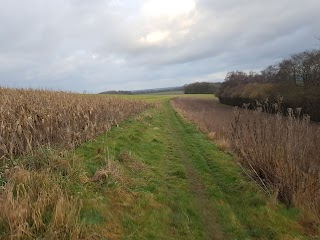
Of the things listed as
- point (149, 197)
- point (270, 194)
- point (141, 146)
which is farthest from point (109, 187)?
point (141, 146)

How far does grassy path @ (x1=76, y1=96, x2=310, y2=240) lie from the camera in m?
6.85

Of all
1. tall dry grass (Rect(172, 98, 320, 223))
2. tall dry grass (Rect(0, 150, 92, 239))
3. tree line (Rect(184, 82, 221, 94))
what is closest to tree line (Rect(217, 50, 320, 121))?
tall dry grass (Rect(172, 98, 320, 223))

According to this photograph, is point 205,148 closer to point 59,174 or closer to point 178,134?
point 178,134

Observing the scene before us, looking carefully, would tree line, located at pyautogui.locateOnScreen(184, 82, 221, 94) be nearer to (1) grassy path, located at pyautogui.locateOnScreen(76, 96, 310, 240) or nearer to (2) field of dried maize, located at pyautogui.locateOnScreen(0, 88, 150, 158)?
(2) field of dried maize, located at pyautogui.locateOnScreen(0, 88, 150, 158)

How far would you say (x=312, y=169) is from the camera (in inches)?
339

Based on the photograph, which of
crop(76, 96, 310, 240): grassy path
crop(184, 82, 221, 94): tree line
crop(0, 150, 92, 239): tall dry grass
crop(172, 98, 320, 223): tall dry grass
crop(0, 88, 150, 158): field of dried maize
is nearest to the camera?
crop(0, 150, 92, 239): tall dry grass

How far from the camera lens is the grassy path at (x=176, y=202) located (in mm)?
6852

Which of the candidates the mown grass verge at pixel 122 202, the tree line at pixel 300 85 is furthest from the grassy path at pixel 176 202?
the tree line at pixel 300 85

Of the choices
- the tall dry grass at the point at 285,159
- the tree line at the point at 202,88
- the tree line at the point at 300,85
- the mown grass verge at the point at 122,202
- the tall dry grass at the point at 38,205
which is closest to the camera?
the tall dry grass at the point at 38,205

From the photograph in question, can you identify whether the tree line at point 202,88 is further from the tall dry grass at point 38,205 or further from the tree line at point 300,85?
the tall dry grass at point 38,205

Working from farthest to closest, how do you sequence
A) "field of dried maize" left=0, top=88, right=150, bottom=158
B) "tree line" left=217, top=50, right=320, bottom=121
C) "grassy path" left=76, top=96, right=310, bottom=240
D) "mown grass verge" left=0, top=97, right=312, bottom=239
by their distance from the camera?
"tree line" left=217, top=50, right=320, bottom=121, "field of dried maize" left=0, top=88, right=150, bottom=158, "grassy path" left=76, top=96, right=310, bottom=240, "mown grass verge" left=0, top=97, right=312, bottom=239

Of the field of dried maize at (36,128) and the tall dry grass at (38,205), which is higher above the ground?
the field of dried maize at (36,128)

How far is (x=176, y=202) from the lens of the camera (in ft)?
27.3

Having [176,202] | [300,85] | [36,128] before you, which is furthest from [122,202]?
[300,85]
